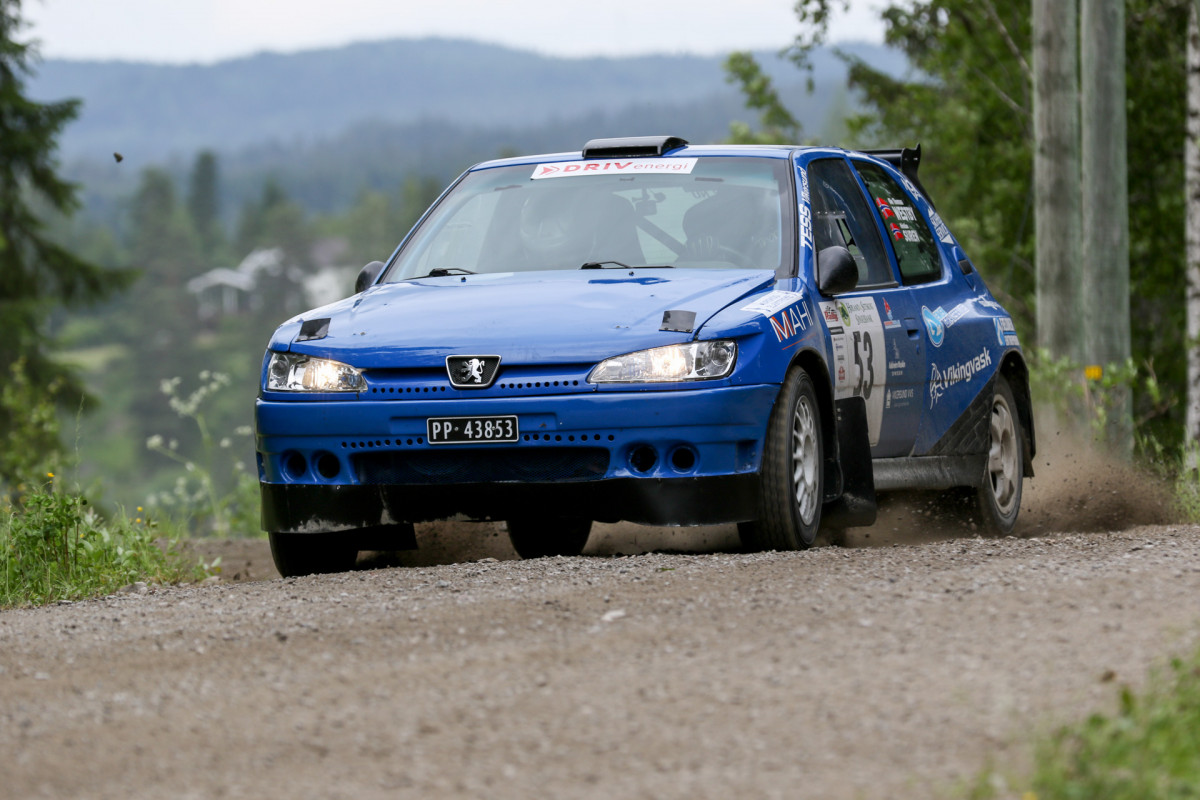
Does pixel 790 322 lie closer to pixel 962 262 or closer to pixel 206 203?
pixel 962 262

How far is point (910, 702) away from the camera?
13.1 ft

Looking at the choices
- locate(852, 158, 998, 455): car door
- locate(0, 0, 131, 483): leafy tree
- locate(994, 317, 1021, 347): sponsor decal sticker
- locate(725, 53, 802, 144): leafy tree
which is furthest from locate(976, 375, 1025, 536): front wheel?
locate(0, 0, 131, 483): leafy tree

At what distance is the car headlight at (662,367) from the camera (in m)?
6.34

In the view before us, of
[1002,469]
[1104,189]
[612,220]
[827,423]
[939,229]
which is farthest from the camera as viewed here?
[1104,189]

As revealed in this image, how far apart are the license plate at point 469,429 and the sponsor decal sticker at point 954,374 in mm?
2648

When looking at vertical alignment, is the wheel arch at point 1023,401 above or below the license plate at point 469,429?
below

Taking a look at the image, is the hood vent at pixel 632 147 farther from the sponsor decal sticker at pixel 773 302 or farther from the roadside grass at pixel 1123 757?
the roadside grass at pixel 1123 757

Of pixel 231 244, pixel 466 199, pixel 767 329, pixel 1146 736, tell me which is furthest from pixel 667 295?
pixel 231 244

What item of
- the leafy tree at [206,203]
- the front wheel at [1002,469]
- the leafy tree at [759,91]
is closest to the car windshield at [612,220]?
the front wheel at [1002,469]

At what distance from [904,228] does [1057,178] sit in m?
5.83

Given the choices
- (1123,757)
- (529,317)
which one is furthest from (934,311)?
(1123,757)

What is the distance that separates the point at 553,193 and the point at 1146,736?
4.81 m

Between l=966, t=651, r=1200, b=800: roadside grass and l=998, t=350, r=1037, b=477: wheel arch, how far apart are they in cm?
555

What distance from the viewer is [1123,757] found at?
3.49 meters
